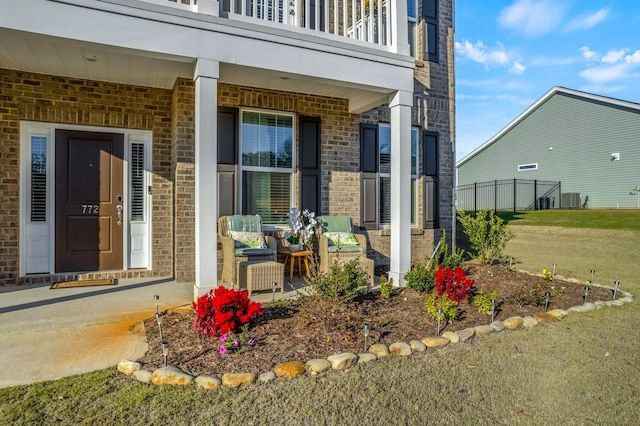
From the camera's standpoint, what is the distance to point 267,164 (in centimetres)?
644

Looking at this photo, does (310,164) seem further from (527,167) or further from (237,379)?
(527,167)

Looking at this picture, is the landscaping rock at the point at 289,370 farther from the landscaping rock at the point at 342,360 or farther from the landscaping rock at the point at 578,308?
the landscaping rock at the point at 578,308

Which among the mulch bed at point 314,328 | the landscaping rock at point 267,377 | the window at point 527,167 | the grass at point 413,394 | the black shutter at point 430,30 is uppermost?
the black shutter at point 430,30

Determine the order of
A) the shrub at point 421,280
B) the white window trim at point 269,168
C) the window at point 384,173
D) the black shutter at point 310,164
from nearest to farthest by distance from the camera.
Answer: the shrub at point 421,280
the white window trim at point 269,168
the black shutter at point 310,164
the window at point 384,173

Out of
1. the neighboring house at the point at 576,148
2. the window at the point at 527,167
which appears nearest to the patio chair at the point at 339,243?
the neighboring house at the point at 576,148

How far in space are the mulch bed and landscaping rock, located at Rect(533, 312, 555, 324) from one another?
0.09 metres

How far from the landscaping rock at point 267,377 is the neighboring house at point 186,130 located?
5.61 feet

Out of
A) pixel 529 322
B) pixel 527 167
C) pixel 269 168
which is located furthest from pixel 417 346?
pixel 527 167

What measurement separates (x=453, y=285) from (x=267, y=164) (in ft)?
11.0

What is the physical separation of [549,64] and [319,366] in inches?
784

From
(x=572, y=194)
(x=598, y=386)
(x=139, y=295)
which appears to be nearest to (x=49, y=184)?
(x=139, y=295)

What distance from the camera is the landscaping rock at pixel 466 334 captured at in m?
3.68

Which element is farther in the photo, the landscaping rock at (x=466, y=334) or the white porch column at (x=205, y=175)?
the white porch column at (x=205, y=175)

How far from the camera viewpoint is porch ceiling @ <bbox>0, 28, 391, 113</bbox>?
4090 millimetres
